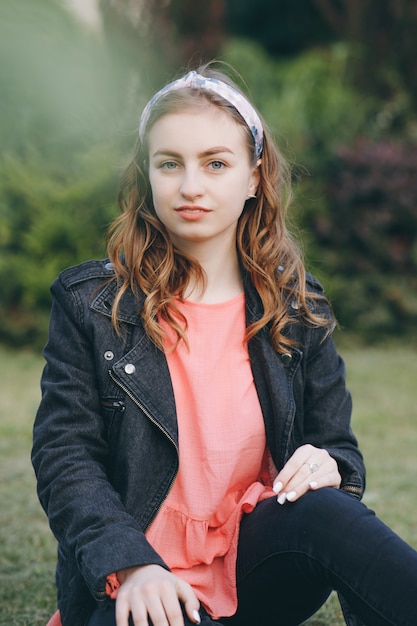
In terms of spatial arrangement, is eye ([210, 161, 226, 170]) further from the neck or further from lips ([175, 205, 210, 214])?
the neck

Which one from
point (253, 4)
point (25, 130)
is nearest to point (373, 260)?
point (25, 130)

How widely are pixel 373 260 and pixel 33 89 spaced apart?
3625 millimetres

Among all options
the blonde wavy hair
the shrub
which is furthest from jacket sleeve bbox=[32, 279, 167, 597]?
the shrub

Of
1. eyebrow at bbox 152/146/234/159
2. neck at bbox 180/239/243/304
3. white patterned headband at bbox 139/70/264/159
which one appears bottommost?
neck at bbox 180/239/243/304

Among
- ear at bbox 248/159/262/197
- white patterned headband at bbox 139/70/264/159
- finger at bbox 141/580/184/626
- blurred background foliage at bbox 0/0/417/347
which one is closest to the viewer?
finger at bbox 141/580/184/626

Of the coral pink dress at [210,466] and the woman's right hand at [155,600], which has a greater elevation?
the coral pink dress at [210,466]

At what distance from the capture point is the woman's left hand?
1920 mm

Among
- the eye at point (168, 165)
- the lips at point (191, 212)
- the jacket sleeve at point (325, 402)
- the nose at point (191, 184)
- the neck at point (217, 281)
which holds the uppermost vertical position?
the eye at point (168, 165)

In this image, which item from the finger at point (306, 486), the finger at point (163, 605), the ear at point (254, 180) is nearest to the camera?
the finger at point (163, 605)

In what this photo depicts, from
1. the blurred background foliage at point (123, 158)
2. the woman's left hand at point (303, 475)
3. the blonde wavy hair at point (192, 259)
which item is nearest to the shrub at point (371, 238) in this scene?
the blurred background foliage at point (123, 158)

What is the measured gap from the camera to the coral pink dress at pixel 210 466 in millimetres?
2016

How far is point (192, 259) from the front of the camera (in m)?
2.22

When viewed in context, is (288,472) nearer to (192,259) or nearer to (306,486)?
(306,486)

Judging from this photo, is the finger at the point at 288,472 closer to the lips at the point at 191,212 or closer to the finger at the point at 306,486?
the finger at the point at 306,486
